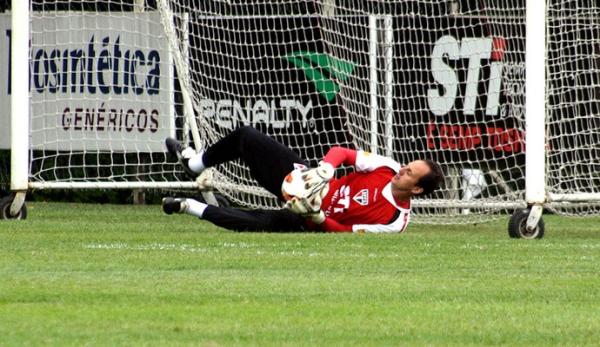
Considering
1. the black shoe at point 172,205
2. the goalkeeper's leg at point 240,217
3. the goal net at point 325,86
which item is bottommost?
the goalkeeper's leg at point 240,217

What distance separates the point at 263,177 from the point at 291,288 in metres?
3.80

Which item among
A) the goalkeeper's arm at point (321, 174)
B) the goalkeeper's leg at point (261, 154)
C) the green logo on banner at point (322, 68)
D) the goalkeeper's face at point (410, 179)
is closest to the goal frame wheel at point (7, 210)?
the goalkeeper's leg at point (261, 154)

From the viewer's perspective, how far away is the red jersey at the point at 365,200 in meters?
11.3

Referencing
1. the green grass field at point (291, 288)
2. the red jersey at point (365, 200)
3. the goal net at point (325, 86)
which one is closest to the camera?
the green grass field at point (291, 288)

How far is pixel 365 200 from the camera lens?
1129cm

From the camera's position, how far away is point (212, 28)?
14.1 metres

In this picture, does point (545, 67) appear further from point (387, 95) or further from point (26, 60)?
point (26, 60)

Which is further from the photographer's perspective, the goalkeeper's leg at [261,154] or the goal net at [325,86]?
the goal net at [325,86]

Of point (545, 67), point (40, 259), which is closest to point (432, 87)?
point (545, 67)

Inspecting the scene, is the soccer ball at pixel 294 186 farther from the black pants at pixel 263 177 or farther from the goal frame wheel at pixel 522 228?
the goal frame wheel at pixel 522 228

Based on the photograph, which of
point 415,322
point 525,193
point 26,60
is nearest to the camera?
point 415,322

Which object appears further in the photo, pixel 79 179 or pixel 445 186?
pixel 79 179

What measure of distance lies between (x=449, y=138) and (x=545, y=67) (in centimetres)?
174

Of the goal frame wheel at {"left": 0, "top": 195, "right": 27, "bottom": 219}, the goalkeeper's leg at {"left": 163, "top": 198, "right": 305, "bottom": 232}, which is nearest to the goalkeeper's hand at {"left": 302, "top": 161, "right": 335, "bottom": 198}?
the goalkeeper's leg at {"left": 163, "top": 198, "right": 305, "bottom": 232}
